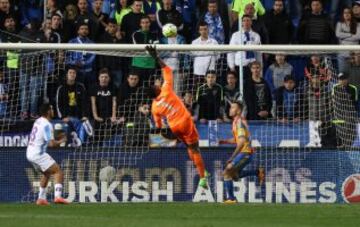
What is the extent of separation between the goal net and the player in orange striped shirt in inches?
35.5

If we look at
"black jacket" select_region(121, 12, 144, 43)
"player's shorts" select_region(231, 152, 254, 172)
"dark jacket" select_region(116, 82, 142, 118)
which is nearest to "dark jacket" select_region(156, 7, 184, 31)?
"black jacket" select_region(121, 12, 144, 43)

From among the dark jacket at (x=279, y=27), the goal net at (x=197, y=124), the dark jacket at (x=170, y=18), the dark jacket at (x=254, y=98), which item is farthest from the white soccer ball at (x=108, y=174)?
the dark jacket at (x=279, y=27)

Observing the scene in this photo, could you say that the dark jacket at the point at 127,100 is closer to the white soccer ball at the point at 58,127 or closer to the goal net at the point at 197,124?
the goal net at the point at 197,124

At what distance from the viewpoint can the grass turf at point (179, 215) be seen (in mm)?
17719

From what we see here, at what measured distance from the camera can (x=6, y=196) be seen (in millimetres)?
24344

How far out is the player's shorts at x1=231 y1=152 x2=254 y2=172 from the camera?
2305cm

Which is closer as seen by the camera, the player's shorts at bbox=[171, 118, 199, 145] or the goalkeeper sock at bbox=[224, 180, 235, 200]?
the player's shorts at bbox=[171, 118, 199, 145]

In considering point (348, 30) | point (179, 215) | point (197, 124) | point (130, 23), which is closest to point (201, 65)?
point (197, 124)

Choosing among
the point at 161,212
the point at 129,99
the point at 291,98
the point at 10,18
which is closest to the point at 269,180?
the point at 291,98

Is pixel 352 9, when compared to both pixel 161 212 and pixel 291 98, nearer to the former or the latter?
pixel 291 98

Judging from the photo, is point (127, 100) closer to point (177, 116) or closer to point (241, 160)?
point (177, 116)

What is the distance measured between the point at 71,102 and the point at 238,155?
363 cm

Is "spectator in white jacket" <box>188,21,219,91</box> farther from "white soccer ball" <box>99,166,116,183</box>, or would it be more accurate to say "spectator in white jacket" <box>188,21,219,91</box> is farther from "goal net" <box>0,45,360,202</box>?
"white soccer ball" <box>99,166,116,183</box>

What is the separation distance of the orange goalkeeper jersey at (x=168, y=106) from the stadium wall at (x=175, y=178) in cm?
148
